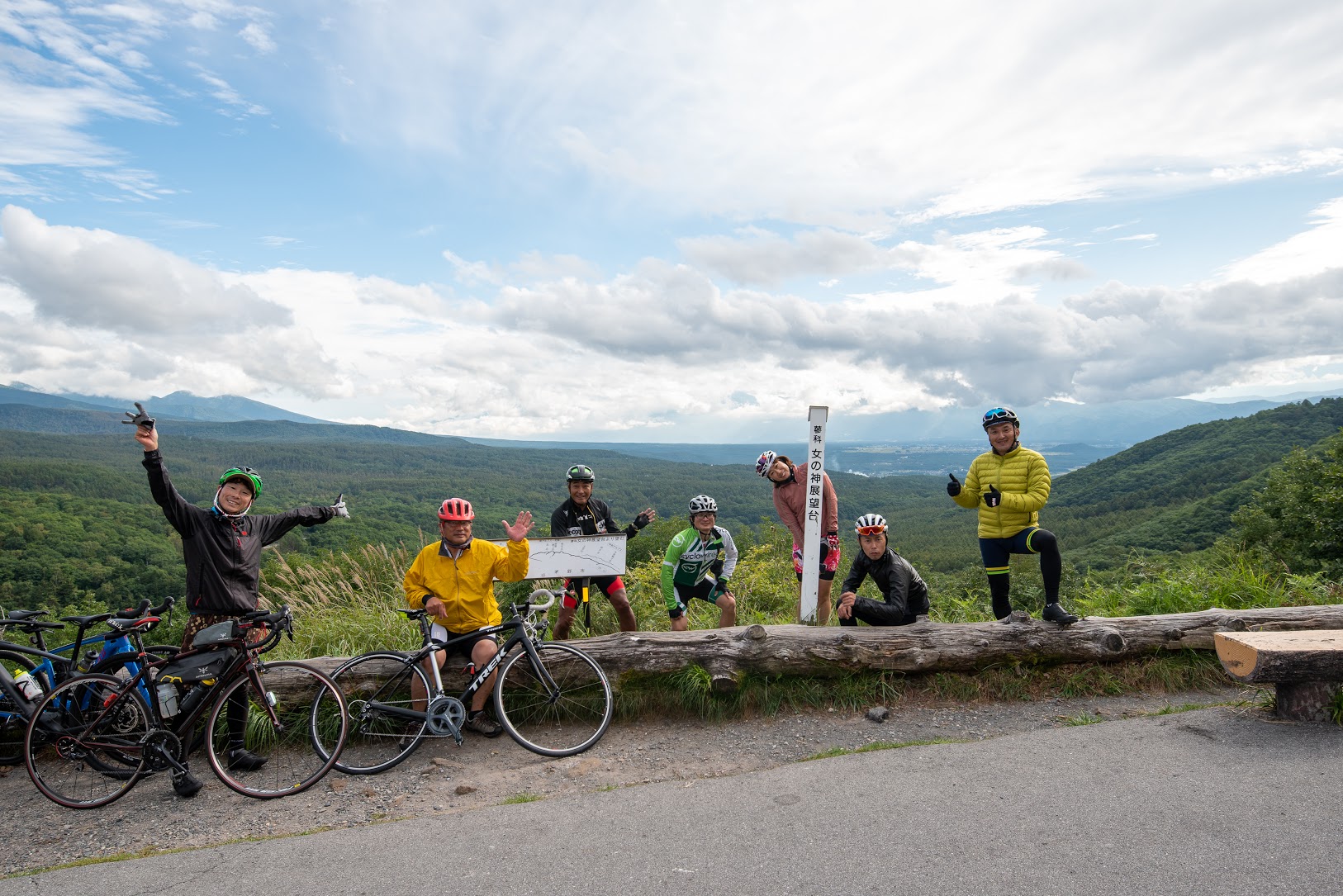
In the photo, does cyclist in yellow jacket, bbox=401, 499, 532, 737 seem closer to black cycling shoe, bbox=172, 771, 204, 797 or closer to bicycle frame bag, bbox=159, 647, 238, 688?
bicycle frame bag, bbox=159, 647, 238, 688

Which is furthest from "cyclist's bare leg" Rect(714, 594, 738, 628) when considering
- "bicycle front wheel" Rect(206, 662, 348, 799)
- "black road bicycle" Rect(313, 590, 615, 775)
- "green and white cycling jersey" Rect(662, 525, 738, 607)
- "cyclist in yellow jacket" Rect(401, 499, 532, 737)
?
"bicycle front wheel" Rect(206, 662, 348, 799)

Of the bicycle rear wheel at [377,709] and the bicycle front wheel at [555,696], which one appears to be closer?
the bicycle rear wheel at [377,709]

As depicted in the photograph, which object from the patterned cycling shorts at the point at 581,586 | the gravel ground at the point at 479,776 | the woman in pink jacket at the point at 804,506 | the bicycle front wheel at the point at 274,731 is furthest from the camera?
the woman in pink jacket at the point at 804,506

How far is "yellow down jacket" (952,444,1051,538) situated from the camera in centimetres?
562

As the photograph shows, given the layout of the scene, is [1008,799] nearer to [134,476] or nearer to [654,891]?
[654,891]

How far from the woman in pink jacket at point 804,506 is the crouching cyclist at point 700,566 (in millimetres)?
789

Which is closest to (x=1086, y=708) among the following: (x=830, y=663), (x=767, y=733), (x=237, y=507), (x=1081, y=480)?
(x=830, y=663)

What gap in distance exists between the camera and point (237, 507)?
4918mm

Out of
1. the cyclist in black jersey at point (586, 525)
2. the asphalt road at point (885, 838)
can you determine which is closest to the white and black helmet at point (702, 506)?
the cyclist in black jersey at point (586, 525)

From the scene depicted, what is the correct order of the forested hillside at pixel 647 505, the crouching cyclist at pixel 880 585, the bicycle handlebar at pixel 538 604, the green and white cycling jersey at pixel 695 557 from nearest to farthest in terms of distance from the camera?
1. the bicycle handlebar at pixel 538 604
2. the crouching cyclist at pixel 880 585
3. the green and white cycling jersey at pixel 695 557
4. the forested hillside at pixel 647 505

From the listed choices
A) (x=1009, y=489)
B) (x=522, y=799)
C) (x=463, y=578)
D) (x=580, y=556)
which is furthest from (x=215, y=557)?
(x=1009, y=489)

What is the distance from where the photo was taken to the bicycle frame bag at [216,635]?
4.57 meters

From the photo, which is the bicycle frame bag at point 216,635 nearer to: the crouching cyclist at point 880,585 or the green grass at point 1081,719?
the crouching cyclist at point 880,585

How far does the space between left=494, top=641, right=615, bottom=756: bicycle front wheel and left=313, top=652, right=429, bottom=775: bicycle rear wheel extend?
1.99 feet
